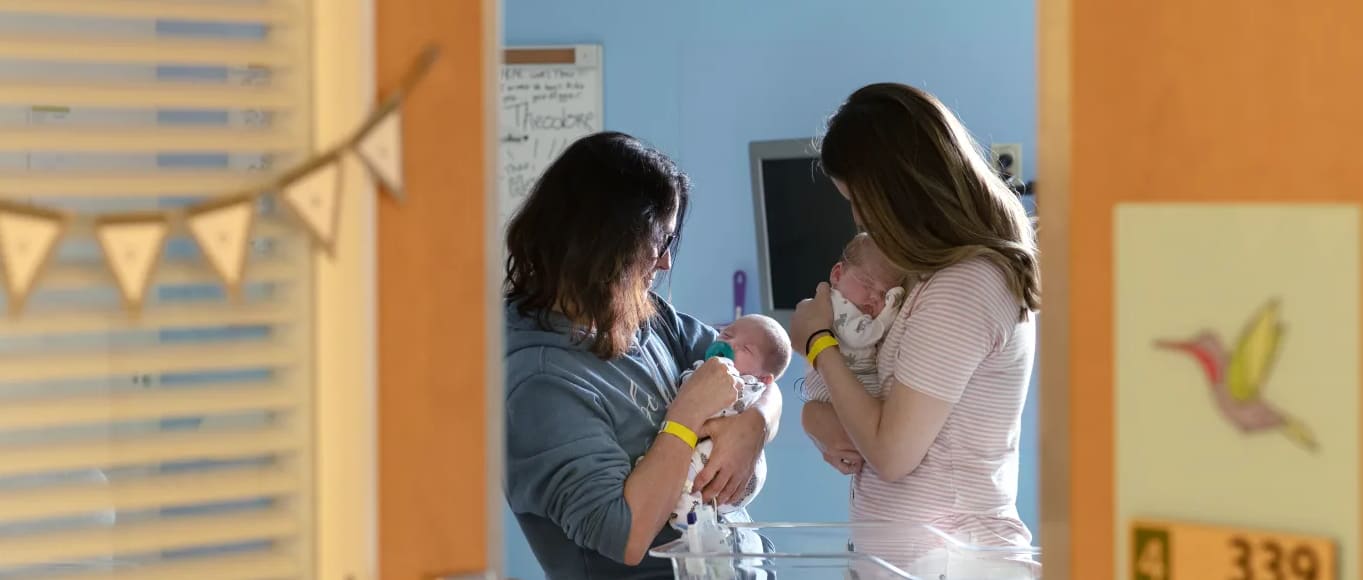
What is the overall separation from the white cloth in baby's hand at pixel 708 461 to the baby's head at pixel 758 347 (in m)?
0.06

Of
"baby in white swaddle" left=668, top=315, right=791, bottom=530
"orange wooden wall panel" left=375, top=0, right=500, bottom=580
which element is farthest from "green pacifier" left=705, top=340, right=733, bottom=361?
"orange wooden wall panel" left=375, top=0, right=500, bottom=580

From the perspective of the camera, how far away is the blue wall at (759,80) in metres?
3.42

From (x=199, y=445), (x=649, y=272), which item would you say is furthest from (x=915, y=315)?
(x=199, y=445)

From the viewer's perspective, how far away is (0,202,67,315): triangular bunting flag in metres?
0.91

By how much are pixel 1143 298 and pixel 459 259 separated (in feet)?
1.82

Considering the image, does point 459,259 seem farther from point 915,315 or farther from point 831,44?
point 831,44

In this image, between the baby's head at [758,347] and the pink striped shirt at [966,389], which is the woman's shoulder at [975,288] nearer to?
the pink striped shirt at [966,389]

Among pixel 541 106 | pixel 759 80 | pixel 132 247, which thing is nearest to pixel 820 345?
pixel 132 247

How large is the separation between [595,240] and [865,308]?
46cm

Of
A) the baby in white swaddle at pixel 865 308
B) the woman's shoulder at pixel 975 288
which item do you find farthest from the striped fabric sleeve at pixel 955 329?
the baby in white swaddle at pixel 865 308

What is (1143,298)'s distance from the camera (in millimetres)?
1028

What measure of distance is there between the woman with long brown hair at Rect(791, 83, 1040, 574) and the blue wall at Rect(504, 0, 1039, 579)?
5.34 feet

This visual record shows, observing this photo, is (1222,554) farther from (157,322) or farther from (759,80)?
(759,80)

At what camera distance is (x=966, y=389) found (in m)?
1.77
